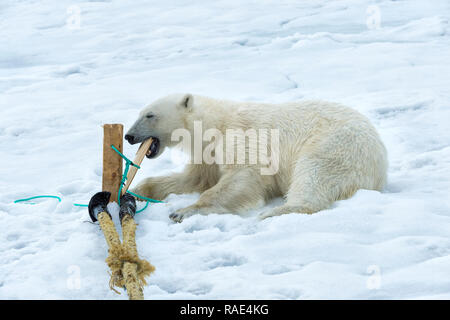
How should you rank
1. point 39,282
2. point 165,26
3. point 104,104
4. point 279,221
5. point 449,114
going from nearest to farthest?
1. point 39,282
2. point 279,221
3. point 449,114
4. point 104,104
5. point 165,26

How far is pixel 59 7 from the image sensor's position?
1169 centimetres

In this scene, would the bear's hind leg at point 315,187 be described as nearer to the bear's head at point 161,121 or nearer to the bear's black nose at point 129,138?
the bear's head at point 161,121

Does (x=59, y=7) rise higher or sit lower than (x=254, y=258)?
higher

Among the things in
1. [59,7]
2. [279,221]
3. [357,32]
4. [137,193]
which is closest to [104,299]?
[279,221]

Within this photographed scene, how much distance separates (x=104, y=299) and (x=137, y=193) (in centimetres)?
177

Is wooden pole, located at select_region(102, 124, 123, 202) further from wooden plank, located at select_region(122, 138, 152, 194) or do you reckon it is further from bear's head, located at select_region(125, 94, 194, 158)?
bear's head, located at select_region(125, 94, 194, 158)

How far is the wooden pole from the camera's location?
3355 millimetres

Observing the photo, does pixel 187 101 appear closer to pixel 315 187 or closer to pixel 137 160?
pixel 137 160

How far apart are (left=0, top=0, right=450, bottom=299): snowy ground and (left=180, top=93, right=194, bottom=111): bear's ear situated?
0.69 metres

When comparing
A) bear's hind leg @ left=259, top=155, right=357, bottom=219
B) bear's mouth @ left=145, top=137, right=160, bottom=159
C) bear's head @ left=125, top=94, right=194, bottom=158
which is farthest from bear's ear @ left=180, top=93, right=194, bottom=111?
bear's hind leg @ left=259, top=155, right=357, bottom=219

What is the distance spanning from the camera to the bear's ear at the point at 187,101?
3971 millimetres

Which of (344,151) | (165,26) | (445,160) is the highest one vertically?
(165,26)

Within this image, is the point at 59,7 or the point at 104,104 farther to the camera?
the point at 59,7

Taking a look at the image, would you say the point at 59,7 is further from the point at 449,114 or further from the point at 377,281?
the point at 377,281
